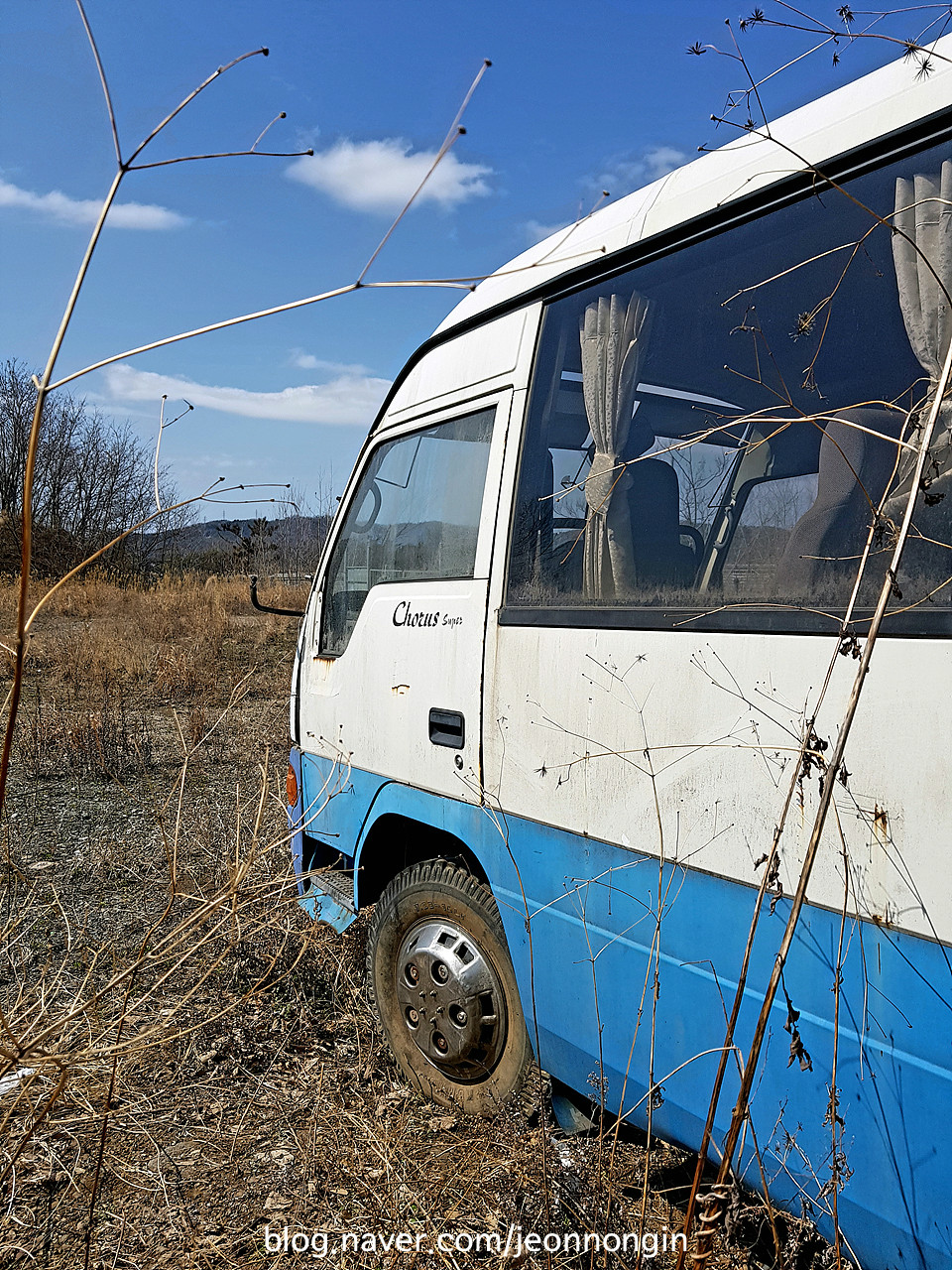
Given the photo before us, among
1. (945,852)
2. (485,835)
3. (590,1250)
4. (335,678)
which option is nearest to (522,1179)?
(590,1250)

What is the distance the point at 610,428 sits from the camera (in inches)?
93.0

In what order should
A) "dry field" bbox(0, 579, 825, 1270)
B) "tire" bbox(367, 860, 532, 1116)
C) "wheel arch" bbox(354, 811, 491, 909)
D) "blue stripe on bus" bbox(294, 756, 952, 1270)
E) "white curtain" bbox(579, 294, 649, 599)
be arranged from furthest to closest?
1. "wheel arch" bbox(354, 811, 491, 909)
2. "tire" bbox(367, 860, 532, 1116)
3. "white curtain" bbox(579, 294, 649, 599)
4. "dry field" bbox(0, 579, 825, 1270)
5. "blue stripe on bus" bbox(294, 756, 952, 1270)

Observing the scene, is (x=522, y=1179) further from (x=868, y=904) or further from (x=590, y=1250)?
(x=868, y=904)

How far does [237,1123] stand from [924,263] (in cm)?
306

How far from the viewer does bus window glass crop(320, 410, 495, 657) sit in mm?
2865

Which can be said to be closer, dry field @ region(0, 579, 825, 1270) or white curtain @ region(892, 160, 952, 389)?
white curtain @ region(892, 160, 952, 389)

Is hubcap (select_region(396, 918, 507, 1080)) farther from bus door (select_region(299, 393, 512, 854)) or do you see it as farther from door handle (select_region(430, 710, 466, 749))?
door handle (select_region(430, 710, 466, 749))

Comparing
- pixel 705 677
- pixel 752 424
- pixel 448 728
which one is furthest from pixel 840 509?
pixel 448 728

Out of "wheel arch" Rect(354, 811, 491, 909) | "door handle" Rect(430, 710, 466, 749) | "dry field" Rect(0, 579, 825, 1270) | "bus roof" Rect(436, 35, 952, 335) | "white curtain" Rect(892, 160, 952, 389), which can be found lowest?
"dry field" Rect(0, 579, 825, 1270)

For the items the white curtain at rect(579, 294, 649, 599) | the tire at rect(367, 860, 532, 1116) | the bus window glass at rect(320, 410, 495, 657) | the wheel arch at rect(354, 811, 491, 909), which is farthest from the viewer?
the wheel arch at rect(354, 811, 491, 909)

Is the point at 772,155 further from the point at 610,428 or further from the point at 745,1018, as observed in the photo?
the point at 745,1018

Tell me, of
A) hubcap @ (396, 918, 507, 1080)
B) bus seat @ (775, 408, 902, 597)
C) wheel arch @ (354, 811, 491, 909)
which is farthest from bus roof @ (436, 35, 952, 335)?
hubcap @ (396, 918, 507, 1080)

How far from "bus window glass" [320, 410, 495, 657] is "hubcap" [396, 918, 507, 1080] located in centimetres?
113

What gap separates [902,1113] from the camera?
1515 mm
